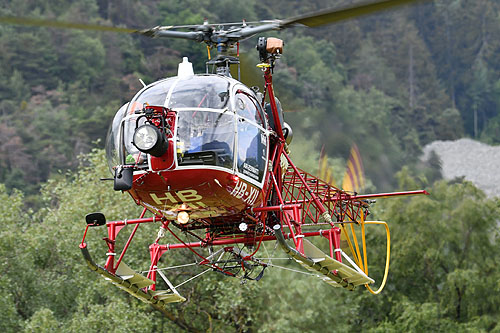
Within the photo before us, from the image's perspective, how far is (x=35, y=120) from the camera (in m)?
80.1

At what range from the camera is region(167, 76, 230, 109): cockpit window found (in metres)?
12.9

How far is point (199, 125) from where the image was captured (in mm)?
12758

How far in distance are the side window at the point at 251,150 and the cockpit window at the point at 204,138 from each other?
28cm

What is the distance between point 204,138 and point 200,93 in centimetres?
68

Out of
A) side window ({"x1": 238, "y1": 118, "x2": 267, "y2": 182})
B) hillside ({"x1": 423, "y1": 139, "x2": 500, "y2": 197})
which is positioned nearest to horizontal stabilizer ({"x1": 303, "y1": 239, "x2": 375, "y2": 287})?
side window ({"x1": 238, "y1": 118, "x2": 267, "y2": 182})

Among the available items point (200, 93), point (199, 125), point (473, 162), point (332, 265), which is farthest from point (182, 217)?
point (473, 162)

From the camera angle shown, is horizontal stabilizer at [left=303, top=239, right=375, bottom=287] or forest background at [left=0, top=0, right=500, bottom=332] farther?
forest background at [left=0, top=0, right=500, bottom=332]

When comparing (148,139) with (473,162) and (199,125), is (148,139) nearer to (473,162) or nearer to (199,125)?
(199,125)

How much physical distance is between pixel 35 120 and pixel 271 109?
67.8 meters

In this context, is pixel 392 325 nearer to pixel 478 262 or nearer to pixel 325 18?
pixel 478 262

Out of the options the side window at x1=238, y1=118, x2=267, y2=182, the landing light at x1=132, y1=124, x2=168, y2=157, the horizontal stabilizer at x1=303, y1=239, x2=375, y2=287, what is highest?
the landing light at x1=132, y1=124, x2=168, y2=157

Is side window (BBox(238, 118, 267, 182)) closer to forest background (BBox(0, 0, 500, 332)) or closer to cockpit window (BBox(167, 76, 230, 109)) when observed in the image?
Result: cockpit window (BBox(167, 76, 230, 109))

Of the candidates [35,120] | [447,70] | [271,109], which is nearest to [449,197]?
[271,109]

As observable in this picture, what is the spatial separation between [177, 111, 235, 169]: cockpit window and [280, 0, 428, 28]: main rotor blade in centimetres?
169
